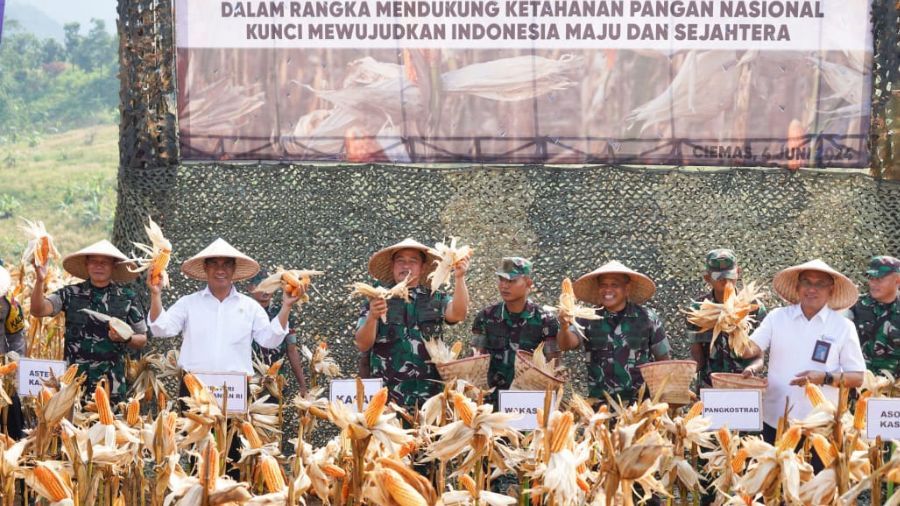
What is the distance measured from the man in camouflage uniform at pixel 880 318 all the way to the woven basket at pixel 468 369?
7.34 ft

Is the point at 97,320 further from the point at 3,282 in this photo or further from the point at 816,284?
the point at 816,284

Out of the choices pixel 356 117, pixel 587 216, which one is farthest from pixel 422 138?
pixel 587 216

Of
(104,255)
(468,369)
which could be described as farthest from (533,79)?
(104,255)

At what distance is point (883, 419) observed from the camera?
15.6ft

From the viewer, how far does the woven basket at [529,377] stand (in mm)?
5957

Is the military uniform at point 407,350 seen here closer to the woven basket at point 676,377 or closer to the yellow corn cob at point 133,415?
the woven basket at point 676,377

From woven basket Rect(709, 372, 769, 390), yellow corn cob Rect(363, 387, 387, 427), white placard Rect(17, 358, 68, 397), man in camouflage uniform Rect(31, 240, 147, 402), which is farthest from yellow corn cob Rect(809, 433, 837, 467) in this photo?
man in camouflage uniform Rect(31, 240, 147, 402)

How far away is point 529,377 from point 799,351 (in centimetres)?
140

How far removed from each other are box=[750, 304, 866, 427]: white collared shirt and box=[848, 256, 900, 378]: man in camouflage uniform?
66 cm

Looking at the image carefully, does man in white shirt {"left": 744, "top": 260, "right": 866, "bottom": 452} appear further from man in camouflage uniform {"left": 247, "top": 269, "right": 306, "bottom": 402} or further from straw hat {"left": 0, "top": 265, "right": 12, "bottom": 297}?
straw hat {"left": 0, "top": 265, "right": 12, "bottom": 297}

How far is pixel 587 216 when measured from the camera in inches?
336

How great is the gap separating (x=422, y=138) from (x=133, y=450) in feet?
14.0

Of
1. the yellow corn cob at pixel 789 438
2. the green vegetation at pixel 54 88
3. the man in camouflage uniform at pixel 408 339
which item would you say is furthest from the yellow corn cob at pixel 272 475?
the green vegetation at pixel 54 88

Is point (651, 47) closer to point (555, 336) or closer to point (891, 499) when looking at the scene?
point (555, 336)
